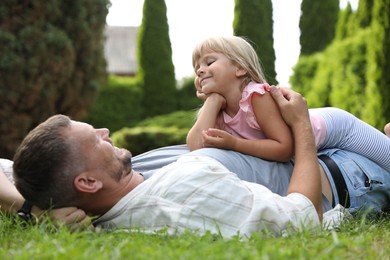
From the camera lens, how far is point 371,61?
34.6 ft

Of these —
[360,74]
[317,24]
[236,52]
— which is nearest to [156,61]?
[317,24]

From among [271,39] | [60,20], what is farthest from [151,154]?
[271,39]

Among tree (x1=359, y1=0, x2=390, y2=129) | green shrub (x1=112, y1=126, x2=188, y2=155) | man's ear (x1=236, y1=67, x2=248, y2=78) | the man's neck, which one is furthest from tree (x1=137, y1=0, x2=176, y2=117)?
the man's neck

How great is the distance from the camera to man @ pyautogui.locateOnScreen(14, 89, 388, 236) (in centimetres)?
312

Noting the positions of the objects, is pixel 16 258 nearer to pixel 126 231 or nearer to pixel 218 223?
pixel 126 231

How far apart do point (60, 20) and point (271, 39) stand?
7.32 m

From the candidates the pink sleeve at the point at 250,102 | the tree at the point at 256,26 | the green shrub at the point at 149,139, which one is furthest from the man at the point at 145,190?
the tree at the point at 256,26

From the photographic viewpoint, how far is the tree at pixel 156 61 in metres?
23.0

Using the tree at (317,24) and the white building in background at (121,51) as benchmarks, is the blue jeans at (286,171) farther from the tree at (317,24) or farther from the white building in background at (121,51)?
the white building in background at (121,51)

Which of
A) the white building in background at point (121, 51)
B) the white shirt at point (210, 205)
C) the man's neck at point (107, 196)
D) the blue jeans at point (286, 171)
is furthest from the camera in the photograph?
the white building in background at point (121, 51)

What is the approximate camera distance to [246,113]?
3.83 metres

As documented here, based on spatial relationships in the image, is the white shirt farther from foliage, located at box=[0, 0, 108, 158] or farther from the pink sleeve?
foliage, located at box=[0, 0, 108, 158]

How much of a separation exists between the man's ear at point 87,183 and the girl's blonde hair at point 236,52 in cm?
122

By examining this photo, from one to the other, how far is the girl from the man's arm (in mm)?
59
